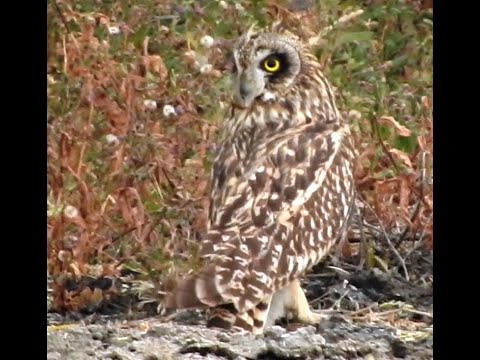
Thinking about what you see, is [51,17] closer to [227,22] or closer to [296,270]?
[227,22]

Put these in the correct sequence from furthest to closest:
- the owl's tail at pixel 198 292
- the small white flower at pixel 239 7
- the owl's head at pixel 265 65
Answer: the small white flower at pixel 239 7 → the owl's head at pixel 265 65 → the owl's tail at pixel 198 292

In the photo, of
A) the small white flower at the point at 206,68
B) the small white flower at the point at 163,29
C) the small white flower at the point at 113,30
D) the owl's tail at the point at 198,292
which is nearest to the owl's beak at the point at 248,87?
the small white flower at the point at 206,68

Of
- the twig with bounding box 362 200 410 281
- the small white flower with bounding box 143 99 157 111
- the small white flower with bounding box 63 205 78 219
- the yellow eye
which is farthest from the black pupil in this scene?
the small white flower with bounding box 63 205 78 219

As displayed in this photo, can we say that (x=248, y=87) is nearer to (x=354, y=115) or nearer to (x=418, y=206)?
(x=354, y=115)

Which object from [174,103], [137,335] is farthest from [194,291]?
[174,103]

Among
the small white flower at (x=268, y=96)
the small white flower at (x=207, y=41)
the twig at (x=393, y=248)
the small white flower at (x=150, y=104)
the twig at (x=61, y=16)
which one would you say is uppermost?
the twig at (x=61, y=16)

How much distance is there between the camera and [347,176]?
7.07 metres

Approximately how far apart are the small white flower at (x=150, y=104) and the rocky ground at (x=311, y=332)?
0.72 m

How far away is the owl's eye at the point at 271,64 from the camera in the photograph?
23.0 ft

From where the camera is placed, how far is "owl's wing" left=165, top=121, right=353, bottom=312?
684 cm

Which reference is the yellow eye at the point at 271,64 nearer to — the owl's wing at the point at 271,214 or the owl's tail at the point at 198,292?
the owl's wing at the point at 271,214

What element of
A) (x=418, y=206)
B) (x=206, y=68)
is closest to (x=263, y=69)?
(x=206, y=68)

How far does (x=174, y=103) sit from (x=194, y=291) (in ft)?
2.32

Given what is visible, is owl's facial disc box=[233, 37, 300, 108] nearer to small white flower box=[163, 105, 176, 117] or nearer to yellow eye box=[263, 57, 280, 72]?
yellow eye box=[263, 57, 280, 72]
